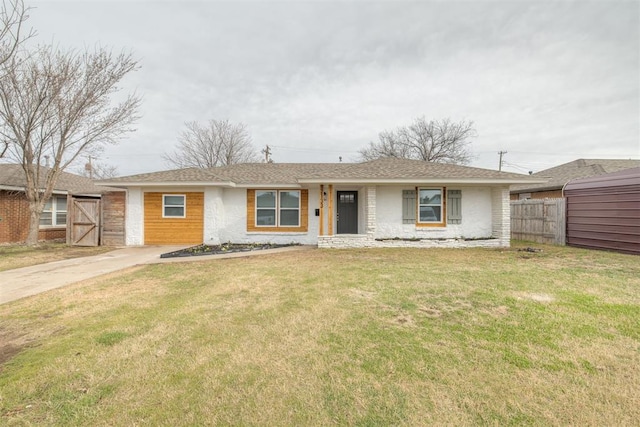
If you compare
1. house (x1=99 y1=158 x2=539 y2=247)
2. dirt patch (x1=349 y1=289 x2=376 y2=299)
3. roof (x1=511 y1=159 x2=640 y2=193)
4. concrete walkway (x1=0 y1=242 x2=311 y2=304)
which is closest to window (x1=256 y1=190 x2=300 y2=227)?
house (x1=99 y1=158 x2=539 y2=247)

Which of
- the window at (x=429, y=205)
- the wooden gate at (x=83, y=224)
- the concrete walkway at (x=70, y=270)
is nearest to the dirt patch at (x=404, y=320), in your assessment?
the concrete walkway at (x=70, y=270)

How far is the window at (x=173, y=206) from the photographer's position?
11.7 meters

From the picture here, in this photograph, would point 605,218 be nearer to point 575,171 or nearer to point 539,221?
point 539,221

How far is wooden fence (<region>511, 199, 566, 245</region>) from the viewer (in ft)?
Answer: 39.6

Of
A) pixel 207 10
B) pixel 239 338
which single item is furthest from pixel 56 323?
pixel 207 10

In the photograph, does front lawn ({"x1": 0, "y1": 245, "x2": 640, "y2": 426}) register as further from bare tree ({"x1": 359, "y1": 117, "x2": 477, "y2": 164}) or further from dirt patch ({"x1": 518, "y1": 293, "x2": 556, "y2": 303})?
bare tree ({"x1": 359, "y1": 117, "x2": 477, "y2": 164})

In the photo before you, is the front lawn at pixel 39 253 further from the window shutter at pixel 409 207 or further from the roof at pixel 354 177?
the window shutter at pixel 409 207

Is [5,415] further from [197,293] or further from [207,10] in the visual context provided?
[207,10]

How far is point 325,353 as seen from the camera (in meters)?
2.90

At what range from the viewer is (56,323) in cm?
372

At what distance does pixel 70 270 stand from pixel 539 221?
17.8 metres

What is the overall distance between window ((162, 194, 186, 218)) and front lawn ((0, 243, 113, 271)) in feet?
8.03

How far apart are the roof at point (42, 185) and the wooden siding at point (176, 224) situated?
8.41 ft

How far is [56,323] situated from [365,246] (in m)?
9.04
